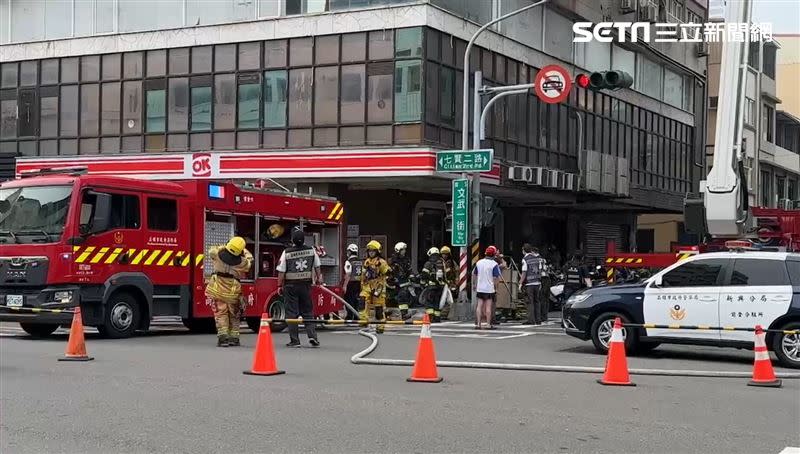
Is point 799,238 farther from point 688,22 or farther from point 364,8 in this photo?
point 688,22

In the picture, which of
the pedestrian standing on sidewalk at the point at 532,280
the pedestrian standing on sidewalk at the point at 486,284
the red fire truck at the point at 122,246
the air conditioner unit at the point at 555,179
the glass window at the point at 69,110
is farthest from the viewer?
the air conditioner unit at the point at 555,179

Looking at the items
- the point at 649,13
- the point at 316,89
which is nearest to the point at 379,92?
the point at 316,89

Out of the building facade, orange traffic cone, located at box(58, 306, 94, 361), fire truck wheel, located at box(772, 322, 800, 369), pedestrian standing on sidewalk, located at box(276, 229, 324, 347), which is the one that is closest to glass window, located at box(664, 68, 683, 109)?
the building facade

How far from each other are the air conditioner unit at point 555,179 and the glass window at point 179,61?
502 inches

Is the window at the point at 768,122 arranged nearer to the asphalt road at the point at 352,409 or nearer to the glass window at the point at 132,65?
the glass window at the point at 132,65

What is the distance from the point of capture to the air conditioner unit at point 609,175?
35.6 meters

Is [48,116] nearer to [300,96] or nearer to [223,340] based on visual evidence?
[300,96]

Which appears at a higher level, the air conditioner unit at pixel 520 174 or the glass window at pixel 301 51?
the glass window at pixel 301 51

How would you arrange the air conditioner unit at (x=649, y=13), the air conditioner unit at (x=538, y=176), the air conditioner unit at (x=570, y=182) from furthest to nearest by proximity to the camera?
the air conditioner unit at (x=649, y=13) < the air conditioner unit at (x=570, y=182) < the air conditioner unit at (x=538, y=176)

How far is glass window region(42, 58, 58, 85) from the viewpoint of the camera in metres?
30.9

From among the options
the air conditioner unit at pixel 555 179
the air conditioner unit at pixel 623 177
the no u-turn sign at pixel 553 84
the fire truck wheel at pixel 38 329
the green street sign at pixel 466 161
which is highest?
the no u-turn sign at pixel 553 84

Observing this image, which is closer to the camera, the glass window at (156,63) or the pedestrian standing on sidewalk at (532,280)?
the pedestrian standing on sidewalk at (532,280)

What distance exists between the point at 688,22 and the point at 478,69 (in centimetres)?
2148

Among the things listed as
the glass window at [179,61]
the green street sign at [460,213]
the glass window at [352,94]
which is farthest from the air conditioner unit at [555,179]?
the glass window at [179,61]
